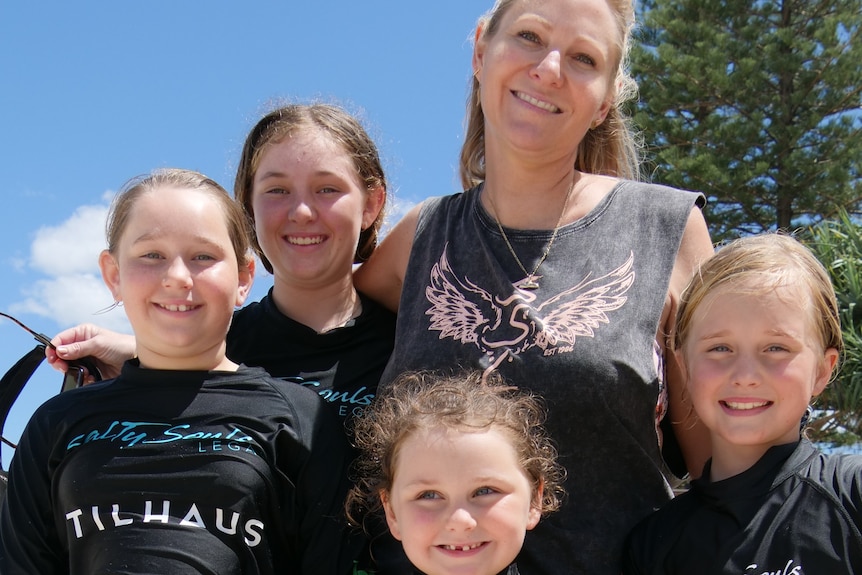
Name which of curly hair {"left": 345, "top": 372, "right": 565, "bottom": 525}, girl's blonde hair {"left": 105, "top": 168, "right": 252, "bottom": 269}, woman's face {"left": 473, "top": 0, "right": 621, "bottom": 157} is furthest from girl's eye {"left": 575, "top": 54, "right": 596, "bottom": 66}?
girl's blonde hair {"left": 105, "top": 168, "right": 252, "bottom": 269}

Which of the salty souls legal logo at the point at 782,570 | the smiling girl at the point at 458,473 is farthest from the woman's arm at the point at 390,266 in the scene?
the salty souls legal logo at the point at 782,570

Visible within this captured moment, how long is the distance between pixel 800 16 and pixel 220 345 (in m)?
17.8

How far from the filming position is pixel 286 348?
9.05ft

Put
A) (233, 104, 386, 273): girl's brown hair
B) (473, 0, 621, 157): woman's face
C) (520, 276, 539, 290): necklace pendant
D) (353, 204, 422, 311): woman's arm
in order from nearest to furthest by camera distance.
→ (520, 276, 539, 290): necklace pendant
(473, 0, 621, 157): woman's face
(353, 204, 422, 311): woman's arm
(233, 104, 386, 273): girl's brown hair

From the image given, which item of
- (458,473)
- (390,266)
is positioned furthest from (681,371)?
(390,266)

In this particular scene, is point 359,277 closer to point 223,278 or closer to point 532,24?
point 223,278

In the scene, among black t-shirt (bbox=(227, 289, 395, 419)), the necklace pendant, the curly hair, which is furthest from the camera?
black t-shirt (bbox=(227, 289, 395, 419))

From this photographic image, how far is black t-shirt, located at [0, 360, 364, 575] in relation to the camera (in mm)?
2217

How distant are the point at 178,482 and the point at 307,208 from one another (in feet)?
3.11

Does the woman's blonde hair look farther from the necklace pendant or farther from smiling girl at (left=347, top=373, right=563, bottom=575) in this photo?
smiling girl at (left=347, top=373, right=563, bottom=575)

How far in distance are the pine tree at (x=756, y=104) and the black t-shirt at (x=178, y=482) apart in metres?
14.7

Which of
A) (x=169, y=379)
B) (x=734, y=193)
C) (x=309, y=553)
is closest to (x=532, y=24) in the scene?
(x=169, y=379)

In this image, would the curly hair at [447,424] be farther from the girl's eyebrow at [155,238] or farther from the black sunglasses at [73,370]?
the black sunglasses at [73,370]

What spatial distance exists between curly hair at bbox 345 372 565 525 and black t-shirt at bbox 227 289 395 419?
0.78 feet
